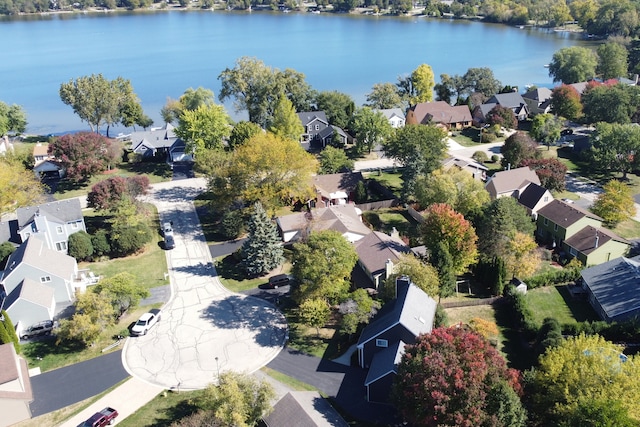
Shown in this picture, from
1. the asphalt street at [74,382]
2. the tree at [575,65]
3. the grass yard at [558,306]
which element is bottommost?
the asphalt street at [74,382]

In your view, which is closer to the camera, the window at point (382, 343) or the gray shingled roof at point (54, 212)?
the window at point (382, 343)

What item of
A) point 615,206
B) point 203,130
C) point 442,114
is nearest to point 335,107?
point 442,114

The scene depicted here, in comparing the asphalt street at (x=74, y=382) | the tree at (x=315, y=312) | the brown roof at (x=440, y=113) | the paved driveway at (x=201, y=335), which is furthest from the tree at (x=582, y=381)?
the brown roof at (x=440, y=113)

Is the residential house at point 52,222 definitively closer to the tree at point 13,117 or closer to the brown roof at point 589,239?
the tree at point 13,117

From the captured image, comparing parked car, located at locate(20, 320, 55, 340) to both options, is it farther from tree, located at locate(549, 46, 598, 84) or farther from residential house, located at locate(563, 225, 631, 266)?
tree, located at locate(549, 46, 598, 84)

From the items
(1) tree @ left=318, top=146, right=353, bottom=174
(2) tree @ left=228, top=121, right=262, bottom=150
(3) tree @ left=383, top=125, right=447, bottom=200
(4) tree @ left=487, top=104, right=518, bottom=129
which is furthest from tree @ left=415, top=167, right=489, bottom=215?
(4) tree @ left=487, top=104, right=518, bottom=129

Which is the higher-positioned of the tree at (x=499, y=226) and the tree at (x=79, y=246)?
the tree at (x=499, y=226)

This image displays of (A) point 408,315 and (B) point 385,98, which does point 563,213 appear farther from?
(B) point 385,98

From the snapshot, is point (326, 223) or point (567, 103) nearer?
point (326, 223)
